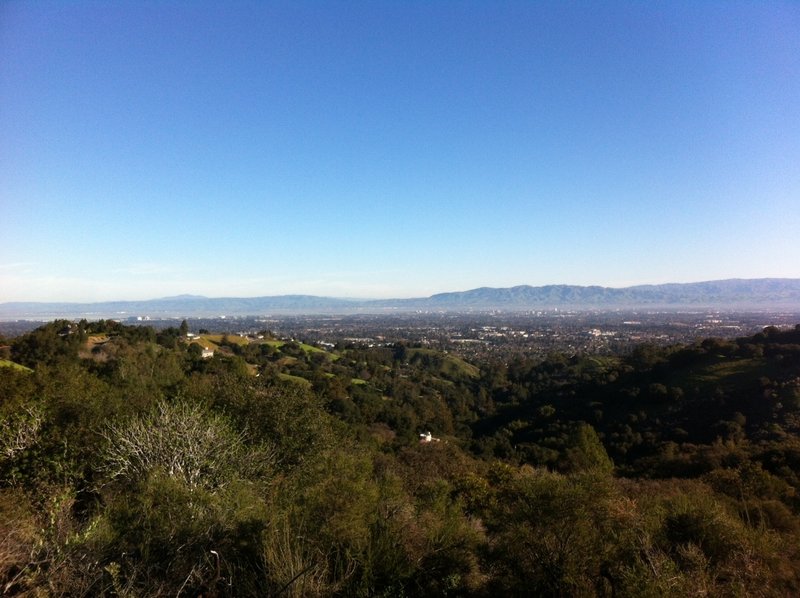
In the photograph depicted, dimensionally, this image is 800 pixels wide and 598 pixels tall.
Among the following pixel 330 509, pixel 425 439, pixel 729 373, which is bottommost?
pixel 425 439

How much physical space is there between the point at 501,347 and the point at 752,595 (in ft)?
307

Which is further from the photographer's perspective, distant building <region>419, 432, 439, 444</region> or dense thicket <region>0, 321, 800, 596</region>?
distant building <region>419, 432, 439, 444</region>

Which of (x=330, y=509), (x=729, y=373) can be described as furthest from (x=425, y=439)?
(x=330, y=509)

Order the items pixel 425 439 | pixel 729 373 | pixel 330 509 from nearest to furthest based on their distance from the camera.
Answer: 1. pixel 330 509
2. pixel 729 373
3. pixel 425 439

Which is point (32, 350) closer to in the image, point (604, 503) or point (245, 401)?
point (245, 401)

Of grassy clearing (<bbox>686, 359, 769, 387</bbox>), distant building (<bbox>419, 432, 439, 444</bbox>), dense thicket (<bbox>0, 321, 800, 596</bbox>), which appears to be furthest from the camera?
distant building (<bbox>419, 432, 439, 444</bbox>)

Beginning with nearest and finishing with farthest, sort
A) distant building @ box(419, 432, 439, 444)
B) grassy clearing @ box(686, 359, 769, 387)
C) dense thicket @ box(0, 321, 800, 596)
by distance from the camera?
dense thicket @ box(0, 321, 800, 596) → grassy clearing @ box(686, 359, 769, 387) → distant building @ box(419, 432, 439, 444)

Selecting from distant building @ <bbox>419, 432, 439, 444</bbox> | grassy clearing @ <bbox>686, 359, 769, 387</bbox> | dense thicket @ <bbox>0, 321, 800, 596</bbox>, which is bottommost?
distant building @ <bbox>419, 432, 439, 444</bbox>

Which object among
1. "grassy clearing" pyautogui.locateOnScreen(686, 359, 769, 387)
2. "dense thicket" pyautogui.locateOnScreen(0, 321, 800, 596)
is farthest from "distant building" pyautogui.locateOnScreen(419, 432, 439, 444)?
"grassy clearing" pyautogui.locateOnScreen(686, 359, 769, 387)

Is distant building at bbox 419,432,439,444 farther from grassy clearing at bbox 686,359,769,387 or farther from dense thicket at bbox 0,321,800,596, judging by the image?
grassy clearing at bbox 686,359,769,387

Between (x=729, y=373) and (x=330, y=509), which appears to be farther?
(x=729, y=373)

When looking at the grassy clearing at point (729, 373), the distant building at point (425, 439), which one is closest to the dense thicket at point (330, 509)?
the grassy clearing at point (729, 373)

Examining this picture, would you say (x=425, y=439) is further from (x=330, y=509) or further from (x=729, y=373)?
(x=330, y=509)

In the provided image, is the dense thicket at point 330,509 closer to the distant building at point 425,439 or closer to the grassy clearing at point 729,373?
the grassy clearing at point 729,373
